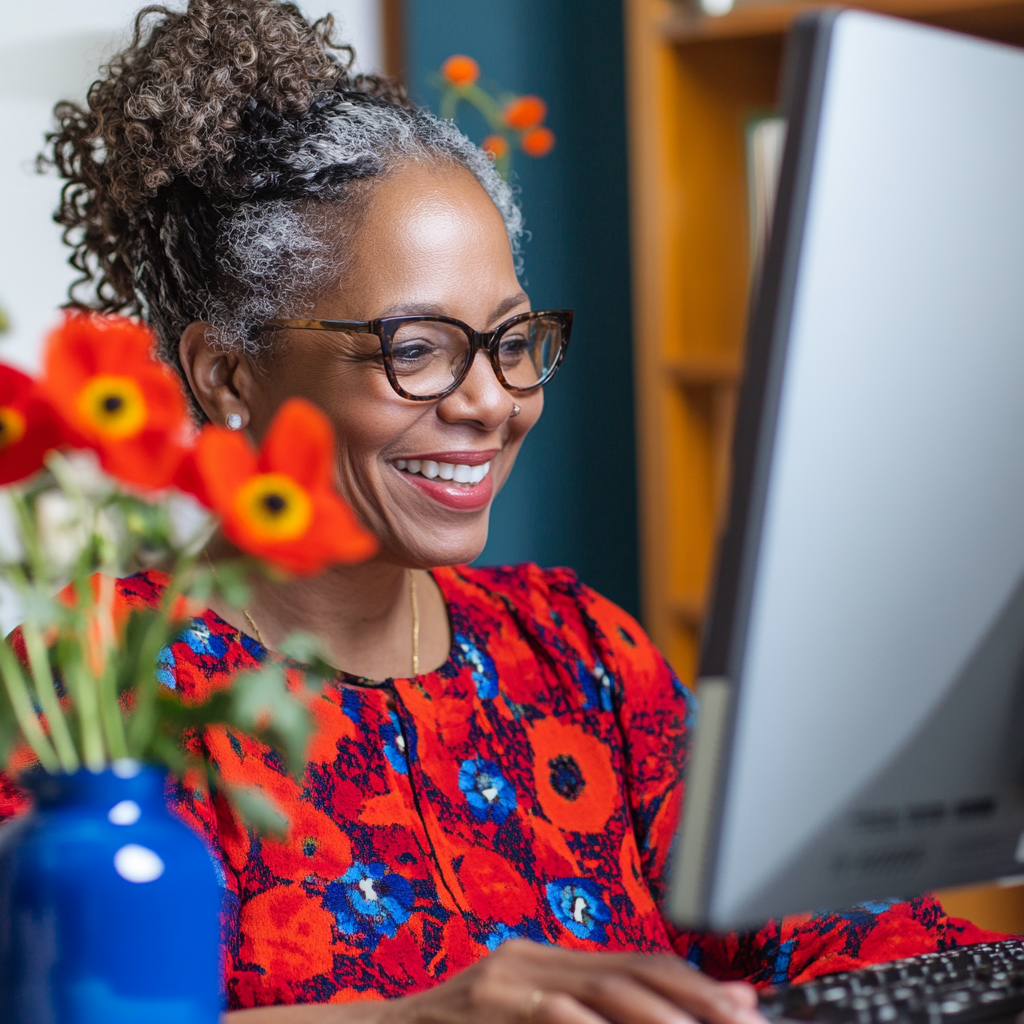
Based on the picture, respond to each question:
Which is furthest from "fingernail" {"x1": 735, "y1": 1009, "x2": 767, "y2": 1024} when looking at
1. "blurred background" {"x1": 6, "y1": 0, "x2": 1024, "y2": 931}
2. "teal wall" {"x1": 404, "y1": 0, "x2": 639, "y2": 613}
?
"teal wall" {"x1": 404, "y1": 0, "x2": 639, "y2": 613}

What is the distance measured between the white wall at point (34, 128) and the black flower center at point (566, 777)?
1.23 metres

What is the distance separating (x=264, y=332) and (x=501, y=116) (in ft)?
4.12

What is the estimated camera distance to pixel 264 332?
47.5 inches

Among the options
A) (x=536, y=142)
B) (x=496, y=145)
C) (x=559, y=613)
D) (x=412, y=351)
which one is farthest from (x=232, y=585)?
(x=536, y=142)

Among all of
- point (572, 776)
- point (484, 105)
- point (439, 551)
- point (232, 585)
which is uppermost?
point (484, 105)

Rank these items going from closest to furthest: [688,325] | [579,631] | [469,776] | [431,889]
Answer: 1. [431,889]
2. [469,776]
3. [579,631]
4. [688,325]

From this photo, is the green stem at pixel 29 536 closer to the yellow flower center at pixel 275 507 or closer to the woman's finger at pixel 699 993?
the yellow flower center at pixel 275 507

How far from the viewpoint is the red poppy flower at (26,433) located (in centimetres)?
54

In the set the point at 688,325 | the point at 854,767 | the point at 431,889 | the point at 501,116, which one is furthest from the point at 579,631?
the point at 501,116

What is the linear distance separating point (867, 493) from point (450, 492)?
0.69 m

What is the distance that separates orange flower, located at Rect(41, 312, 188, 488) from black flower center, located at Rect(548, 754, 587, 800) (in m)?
0.76

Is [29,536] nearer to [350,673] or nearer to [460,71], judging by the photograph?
[350,673]

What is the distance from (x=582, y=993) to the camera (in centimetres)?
58

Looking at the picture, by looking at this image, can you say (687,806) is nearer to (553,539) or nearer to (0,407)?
(0,407)
